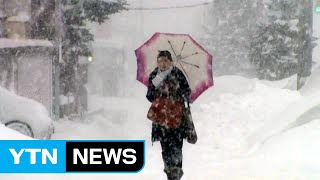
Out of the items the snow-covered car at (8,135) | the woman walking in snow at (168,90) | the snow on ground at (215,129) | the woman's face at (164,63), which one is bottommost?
the snow on ground at (215,129)

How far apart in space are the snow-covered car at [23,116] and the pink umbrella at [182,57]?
2.57 m

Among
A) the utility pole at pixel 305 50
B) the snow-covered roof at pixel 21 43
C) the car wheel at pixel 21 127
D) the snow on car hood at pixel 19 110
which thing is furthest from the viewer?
the utility pole at pixel 305 50

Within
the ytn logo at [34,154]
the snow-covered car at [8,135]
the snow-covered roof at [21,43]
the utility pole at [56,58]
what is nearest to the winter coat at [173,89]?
the ytn logo at [34,154]

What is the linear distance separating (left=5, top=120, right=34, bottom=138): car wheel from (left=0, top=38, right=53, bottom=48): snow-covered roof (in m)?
4.68

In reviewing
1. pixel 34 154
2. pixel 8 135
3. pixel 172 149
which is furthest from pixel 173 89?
pixel 8 135

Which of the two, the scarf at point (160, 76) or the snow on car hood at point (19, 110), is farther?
the snow on car hood at point (19, 110)

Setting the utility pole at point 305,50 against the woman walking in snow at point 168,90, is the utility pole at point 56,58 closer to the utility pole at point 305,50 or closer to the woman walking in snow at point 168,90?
the utility pole at point 305,50

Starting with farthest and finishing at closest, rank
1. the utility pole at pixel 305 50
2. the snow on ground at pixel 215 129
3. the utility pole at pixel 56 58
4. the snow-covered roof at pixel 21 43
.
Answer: the utility pole at pixel 305 50, the utility pole at pixel 56 58, the snow-covered roof at pixel 21 43, the snow on ground at pixel 215 129

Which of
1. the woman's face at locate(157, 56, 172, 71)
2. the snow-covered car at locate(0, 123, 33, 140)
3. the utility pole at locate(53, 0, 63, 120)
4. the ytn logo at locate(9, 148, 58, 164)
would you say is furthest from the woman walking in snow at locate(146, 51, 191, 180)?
the utility pole at locate(53, 0, 63, 120)

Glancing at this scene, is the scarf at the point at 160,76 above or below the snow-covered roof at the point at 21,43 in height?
above

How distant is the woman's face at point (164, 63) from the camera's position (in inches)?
212

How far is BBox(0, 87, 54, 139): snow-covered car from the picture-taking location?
785 centimetres

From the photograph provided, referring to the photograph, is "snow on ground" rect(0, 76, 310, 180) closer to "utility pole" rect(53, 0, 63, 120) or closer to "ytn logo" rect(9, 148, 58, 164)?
"ytn logo" rect(9, 148, 58, 164)

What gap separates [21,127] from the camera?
27.2 feet
